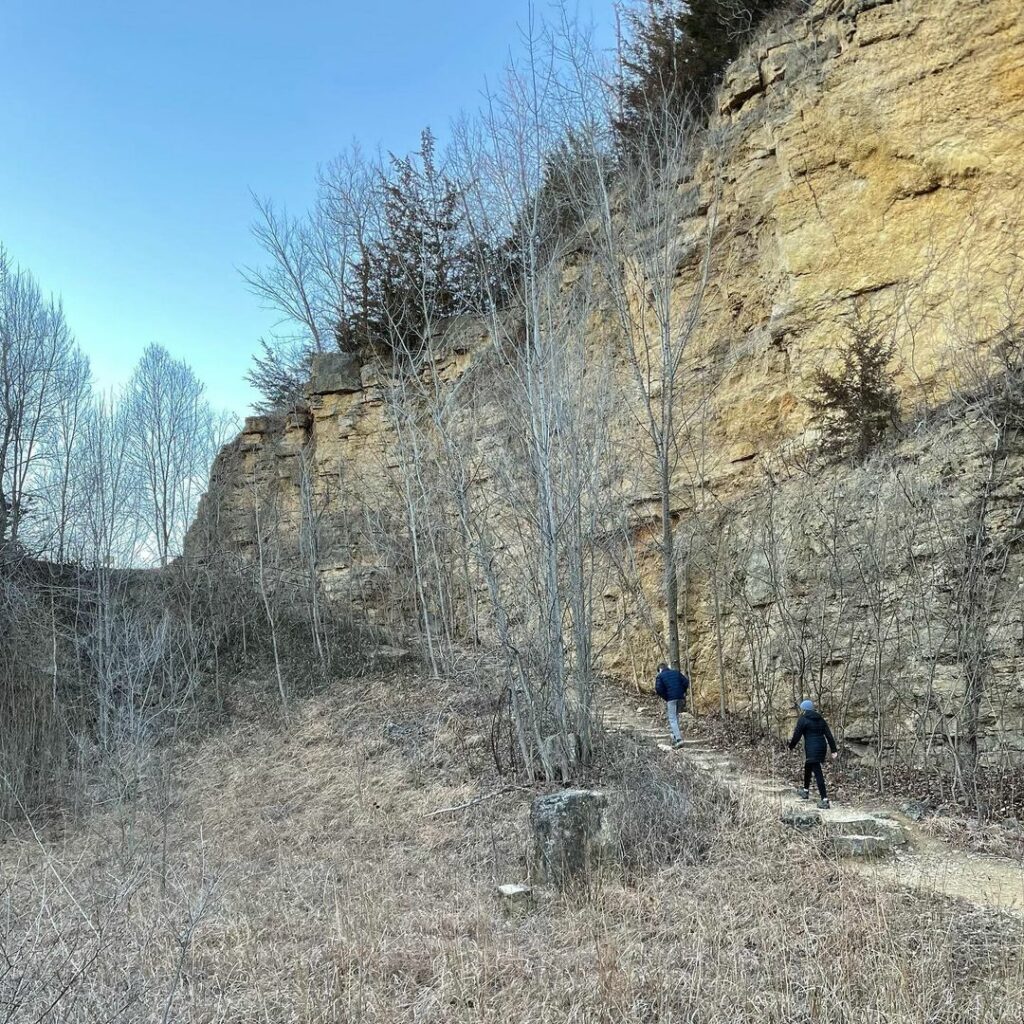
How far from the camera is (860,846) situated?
661cm

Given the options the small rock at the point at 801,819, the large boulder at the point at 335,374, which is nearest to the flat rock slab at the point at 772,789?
the small rock at the point at 801,819

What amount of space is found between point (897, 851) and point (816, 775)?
1.26 meters

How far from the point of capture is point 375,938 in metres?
5.23

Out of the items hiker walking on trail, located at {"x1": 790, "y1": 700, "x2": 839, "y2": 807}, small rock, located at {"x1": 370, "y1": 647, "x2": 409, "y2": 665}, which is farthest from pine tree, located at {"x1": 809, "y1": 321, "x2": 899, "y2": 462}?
small rock, located at {"x1": 370, "y1": 647, "x2": 409, "y2": 665}

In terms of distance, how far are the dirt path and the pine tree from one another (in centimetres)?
471

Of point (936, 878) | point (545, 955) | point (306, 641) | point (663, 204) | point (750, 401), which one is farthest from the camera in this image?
point (306, 641)

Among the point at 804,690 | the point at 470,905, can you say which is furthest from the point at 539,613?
the point at 470,905

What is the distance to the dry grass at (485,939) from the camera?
4102 mm

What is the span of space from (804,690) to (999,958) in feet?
18.7

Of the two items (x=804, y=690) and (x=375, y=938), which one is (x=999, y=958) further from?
(x=804, y=690)

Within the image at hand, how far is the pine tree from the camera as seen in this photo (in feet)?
34.8

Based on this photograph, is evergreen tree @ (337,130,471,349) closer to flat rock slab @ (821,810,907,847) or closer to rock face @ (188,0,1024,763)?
rock face @ (188,0,1024,763)

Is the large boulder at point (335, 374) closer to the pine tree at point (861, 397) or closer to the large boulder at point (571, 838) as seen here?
the pine tree at point (861, 397)

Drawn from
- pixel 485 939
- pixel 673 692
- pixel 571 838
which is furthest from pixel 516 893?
pixel 673 692
